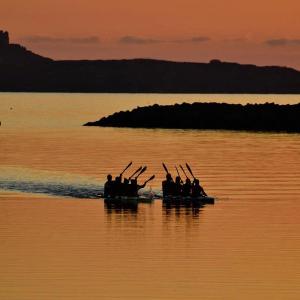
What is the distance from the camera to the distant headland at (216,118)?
154 m

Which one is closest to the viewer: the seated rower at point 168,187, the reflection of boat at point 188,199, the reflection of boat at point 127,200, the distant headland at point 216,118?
the reflection of boat at point 188,199

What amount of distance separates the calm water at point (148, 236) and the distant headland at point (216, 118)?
215 feet

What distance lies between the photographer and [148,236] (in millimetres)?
44500

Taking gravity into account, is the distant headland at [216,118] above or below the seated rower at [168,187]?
above

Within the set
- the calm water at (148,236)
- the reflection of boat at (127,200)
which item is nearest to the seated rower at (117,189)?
the reflection of boat at (127,200)

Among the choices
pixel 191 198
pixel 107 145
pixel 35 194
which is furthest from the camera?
pixel 107 145

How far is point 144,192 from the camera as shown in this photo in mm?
62844

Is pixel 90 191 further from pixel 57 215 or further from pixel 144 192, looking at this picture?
pixel 57 215

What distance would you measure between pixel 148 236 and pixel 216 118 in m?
115

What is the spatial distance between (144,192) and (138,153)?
3777cm

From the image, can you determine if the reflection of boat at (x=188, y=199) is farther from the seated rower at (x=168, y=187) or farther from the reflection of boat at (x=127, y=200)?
the reflection of boat at (x=127, y=200)

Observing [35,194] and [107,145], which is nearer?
[35,194]

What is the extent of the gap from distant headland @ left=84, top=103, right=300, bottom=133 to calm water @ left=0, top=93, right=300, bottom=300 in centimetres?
6545

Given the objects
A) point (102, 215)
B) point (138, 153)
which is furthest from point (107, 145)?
point (102, 215)
